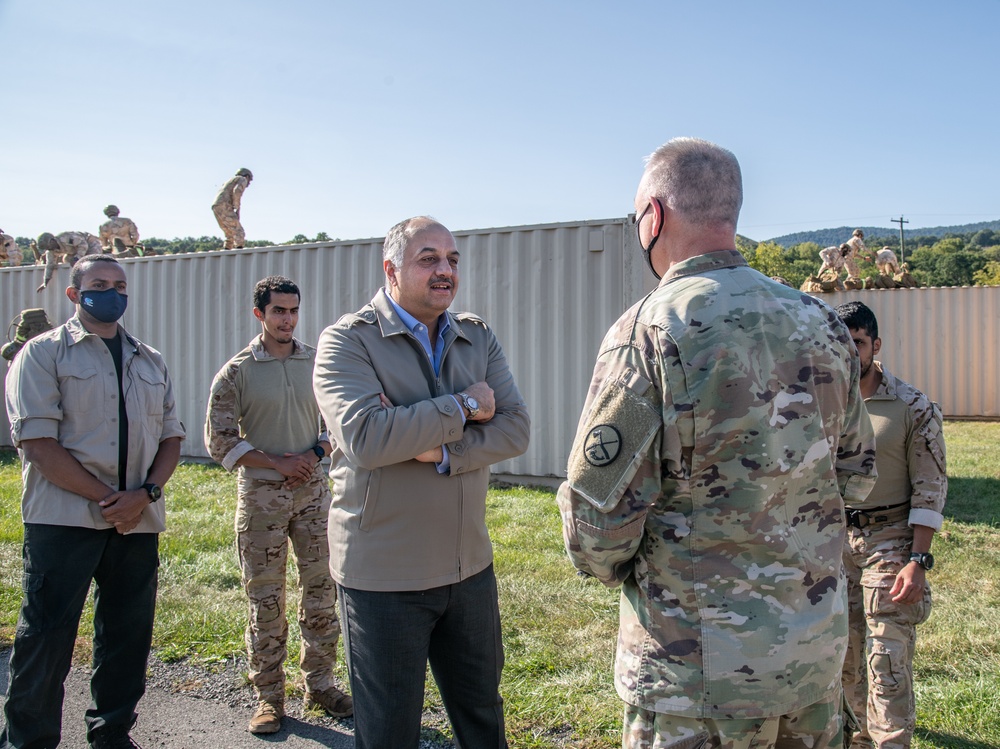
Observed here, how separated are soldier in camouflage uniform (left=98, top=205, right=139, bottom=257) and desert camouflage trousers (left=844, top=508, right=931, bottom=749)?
15.5m

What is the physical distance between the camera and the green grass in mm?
3580

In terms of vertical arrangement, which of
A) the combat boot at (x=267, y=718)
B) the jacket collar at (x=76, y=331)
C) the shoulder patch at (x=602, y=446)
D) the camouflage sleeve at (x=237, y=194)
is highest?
the camouflage sleeve at (x=237, y=194)

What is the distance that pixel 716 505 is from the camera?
1779 millimetres

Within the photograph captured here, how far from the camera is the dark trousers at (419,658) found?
2.48 meters

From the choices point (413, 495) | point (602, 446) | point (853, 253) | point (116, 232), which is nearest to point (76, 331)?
point (413, 495)

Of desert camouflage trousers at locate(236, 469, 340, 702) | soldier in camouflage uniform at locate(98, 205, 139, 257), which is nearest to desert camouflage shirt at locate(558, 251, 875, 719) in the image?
desert camouflage trousers at locate(236, 469, 340, 702)

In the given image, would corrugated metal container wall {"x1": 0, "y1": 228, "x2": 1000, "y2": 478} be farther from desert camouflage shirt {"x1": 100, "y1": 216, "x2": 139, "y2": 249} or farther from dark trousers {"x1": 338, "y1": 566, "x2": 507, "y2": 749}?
dark trousers {"x1": 338, "y1": 566, "x2": 507, "y2": 749}

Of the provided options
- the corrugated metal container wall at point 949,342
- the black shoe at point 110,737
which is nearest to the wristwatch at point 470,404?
the black shoe at point 110,737

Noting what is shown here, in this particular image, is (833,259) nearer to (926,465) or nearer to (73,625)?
(926,465)

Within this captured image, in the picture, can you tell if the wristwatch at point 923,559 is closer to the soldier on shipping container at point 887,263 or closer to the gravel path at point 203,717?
the gravel path at point 203,717

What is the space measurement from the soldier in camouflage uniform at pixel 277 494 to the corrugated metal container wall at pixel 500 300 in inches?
205

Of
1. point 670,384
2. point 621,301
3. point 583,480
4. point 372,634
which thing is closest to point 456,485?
point 372,634

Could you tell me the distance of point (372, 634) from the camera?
97.7 inches

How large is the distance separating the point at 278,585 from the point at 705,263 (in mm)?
2874
